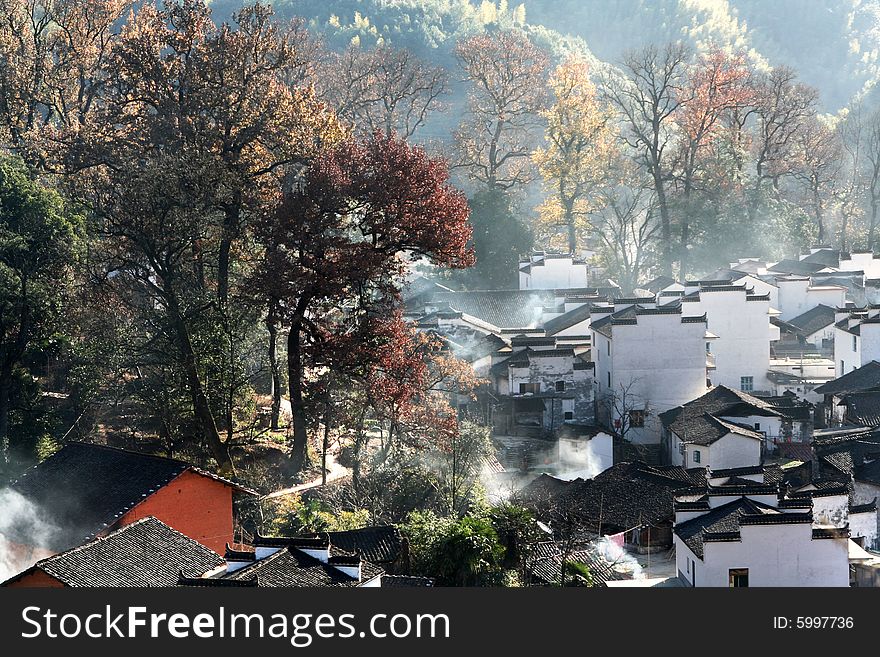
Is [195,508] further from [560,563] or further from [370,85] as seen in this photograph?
[370,85]

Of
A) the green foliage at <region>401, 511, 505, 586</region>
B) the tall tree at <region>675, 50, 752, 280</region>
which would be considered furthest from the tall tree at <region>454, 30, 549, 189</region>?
the green foliage at <region>401, 511, 505, 586</region>

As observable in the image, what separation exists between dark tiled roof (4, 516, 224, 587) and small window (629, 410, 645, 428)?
50.2 feet

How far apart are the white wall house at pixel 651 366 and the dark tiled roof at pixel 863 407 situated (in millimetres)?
3697

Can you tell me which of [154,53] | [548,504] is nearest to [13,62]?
[154,53]

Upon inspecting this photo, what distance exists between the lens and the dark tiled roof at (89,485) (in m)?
18.0

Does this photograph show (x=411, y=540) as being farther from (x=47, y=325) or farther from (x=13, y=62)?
(x=13, y=62)

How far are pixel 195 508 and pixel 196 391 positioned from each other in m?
3.56

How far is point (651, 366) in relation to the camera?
1196 inches

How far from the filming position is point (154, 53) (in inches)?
916

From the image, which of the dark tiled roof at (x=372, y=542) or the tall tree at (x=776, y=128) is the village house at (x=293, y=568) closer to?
the dark tiled roof at (x=372, y=542)

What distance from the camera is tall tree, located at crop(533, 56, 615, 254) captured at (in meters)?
45.5

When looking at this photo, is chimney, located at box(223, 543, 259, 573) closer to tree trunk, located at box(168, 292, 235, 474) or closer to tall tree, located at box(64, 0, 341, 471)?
tree trunk, located at box(168, 292, 235, 474)

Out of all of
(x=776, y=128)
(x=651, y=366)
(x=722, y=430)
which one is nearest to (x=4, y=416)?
(x=722, y=430)

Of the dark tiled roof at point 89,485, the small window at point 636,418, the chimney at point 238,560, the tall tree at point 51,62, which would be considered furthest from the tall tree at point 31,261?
the small window at point 636,418
